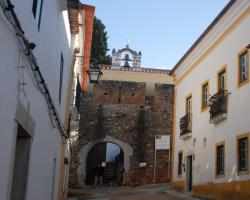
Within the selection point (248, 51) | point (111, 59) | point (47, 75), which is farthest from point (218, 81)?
point (111, 59)

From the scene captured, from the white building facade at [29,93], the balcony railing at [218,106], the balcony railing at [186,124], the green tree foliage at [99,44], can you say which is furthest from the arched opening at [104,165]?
the white building facade at [29,93]

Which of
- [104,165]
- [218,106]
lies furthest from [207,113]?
[104,165]

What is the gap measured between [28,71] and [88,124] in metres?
21.3

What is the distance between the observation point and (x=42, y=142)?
8.29 m

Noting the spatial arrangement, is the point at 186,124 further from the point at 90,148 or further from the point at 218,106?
the point at 90,148

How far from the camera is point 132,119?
28.0 meters

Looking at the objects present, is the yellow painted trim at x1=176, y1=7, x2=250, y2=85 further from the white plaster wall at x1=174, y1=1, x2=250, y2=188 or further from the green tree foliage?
the green tree foliage

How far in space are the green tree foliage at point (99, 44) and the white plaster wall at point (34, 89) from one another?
26.2 meters

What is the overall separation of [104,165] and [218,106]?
47.9 ft

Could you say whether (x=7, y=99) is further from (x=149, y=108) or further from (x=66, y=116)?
(x=149, y=108)

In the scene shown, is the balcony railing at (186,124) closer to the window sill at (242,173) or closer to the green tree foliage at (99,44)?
the window sill at (242,173)

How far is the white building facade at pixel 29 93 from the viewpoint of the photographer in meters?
5.14

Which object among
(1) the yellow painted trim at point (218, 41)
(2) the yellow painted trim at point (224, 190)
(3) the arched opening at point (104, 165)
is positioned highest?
(1) the yellow painted trim at point (218, 41)

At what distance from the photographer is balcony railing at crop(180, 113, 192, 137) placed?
20.4 metres
